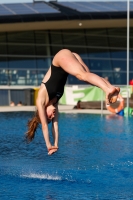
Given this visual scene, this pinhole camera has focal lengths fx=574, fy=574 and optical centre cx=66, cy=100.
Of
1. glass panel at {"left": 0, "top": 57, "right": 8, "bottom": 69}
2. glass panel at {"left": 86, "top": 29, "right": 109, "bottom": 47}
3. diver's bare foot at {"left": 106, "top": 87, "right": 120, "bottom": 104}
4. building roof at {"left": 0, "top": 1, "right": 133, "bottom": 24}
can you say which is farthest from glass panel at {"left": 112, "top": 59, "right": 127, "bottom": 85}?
diver's bare foot at {"left": 106, "top": 87, "right": 120, "bottom": 104}

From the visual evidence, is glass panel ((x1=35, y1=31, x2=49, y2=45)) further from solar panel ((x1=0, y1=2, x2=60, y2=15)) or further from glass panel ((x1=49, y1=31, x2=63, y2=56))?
solar panel ((x1=0, y1=2, x2=60, y2=15))

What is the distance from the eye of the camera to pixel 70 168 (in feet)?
31.3

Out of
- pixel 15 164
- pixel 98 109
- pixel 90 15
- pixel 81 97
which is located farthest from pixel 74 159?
pixel 90 15

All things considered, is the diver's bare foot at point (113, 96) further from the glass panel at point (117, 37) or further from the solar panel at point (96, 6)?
the glass panel at point (117, 37)

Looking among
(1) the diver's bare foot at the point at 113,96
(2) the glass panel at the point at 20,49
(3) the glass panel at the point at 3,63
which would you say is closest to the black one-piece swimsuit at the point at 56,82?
(1) the diver's bare foot at the point at 113,96

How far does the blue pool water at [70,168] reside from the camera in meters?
7.76

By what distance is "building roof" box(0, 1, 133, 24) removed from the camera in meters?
34.8

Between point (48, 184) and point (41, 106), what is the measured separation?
3.77 ft

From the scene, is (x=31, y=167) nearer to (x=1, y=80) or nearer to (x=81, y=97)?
(x=81, y=97)

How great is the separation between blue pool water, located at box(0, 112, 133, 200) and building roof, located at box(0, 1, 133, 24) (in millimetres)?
20086

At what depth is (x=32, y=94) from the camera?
34188mm

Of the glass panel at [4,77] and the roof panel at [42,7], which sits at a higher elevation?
the roof panel at [42,7]

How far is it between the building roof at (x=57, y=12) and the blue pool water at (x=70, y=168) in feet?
65.9

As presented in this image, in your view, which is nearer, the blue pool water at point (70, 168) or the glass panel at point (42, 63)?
the blue pool water at point (70, 168)
